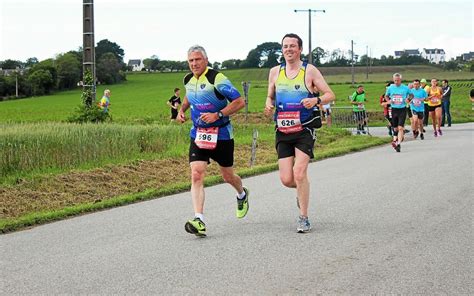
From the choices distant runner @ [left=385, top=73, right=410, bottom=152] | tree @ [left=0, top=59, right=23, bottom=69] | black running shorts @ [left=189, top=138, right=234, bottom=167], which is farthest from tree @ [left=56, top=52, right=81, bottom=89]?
black running shorts @ [left=189, top=138, right=234, bottom=167]

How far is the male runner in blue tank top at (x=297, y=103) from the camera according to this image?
8.39 m

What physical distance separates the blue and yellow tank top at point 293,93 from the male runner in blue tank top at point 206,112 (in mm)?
450

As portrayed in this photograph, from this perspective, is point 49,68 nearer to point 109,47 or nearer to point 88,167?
point 109,47

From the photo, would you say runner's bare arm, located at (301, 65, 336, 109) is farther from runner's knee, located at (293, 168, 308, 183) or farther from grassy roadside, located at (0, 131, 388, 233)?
grassy roadside, located at (0, 131, 388, 233)

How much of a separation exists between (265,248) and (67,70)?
86527mm

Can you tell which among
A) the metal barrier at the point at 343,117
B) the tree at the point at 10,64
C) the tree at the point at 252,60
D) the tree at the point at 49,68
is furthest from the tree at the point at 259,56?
the metal barrier at the point at 343,117

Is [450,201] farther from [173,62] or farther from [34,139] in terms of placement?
[173,62]

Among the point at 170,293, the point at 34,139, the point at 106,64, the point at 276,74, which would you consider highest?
the point at 106,64

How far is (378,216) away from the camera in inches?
361

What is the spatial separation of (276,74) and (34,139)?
715cm

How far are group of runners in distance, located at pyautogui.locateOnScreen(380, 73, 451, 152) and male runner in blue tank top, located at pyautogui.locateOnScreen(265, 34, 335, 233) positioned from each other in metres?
11.3

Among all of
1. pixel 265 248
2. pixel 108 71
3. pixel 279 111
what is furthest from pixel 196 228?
pixel 108 71

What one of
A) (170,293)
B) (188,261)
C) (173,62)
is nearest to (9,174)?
(188,261)

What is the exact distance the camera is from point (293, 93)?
8422 millimetres
